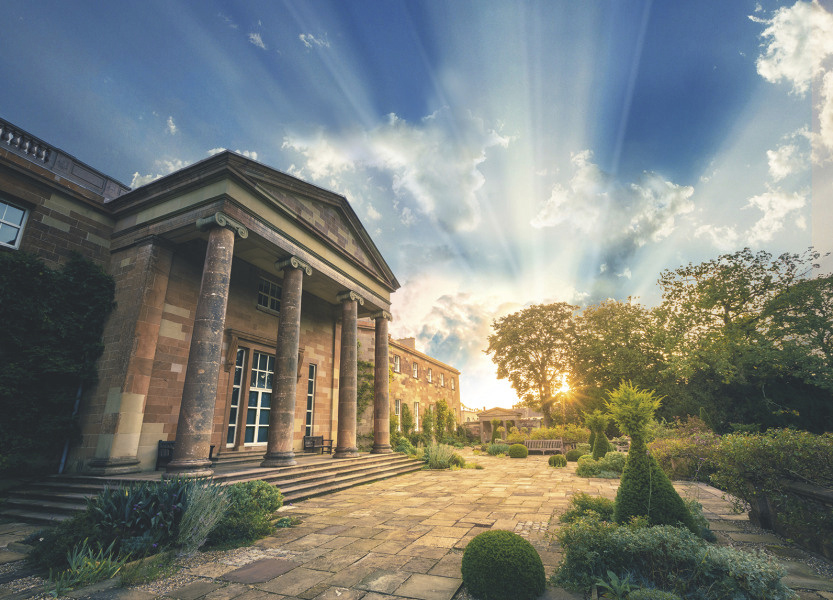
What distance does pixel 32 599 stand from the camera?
12.4 ft

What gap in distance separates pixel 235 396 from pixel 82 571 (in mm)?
8299

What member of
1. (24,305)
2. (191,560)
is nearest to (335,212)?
(24,305)

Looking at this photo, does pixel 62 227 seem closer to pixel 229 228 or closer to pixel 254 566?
pixel 229 228

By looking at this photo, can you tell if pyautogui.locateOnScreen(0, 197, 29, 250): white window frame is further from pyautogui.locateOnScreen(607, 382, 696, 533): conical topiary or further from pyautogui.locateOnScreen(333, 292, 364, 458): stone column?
pyautogui.locateOnScreen(607, 382, 696, 533): conical topiary

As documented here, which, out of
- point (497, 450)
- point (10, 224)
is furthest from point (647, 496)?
point (497, 450)

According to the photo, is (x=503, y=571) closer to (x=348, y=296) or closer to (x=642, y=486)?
(x=642, y=486)

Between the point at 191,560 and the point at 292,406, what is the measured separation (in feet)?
17.4

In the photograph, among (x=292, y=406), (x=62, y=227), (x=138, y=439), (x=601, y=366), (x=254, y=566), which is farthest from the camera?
(x=601, y=366)

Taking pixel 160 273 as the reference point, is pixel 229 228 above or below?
above

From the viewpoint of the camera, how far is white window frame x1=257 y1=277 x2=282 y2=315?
44.5ft

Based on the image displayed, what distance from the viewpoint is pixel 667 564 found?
371 centimetres

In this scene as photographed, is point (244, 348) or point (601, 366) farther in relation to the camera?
point (601, 366)

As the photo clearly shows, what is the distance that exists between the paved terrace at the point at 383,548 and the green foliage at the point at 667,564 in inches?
17.4

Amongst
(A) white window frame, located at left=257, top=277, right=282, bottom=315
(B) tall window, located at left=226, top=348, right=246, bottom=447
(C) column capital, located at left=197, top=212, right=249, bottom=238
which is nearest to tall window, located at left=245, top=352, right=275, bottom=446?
(B) tall window, located at left=226, top=348, right=246, bottom=447
